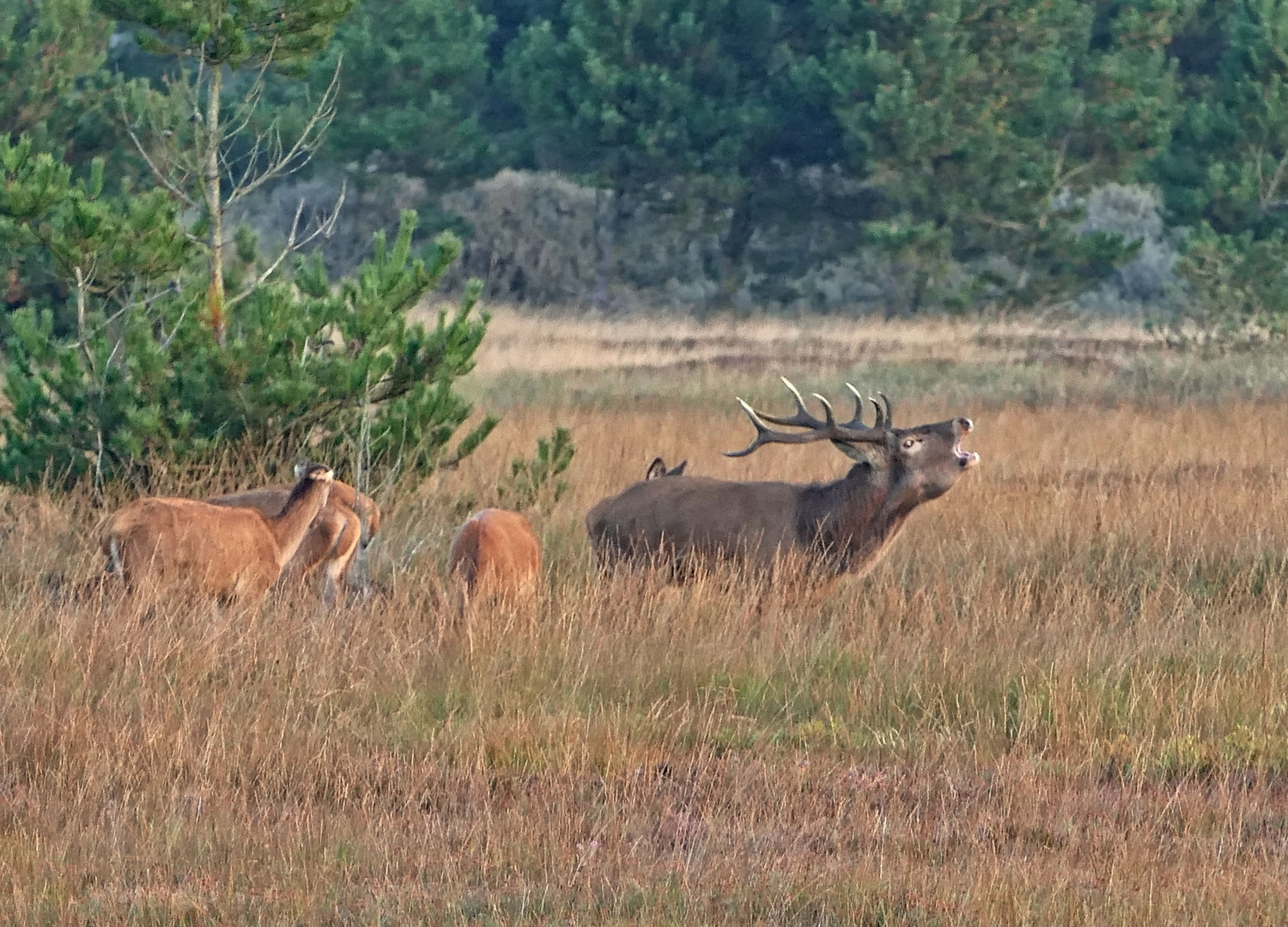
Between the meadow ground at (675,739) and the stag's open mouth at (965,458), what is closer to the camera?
the meadow ground at (675,739)

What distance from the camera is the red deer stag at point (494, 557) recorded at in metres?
8.45

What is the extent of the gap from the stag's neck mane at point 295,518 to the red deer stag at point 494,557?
26.9 inches

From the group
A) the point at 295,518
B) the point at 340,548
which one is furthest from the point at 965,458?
the point at 295,518

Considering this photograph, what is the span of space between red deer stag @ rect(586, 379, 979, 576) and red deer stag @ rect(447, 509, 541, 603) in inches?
27.9

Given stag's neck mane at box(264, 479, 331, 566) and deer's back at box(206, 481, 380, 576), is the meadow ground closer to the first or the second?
stag's neck mane at box(264, 479, 331, 566)

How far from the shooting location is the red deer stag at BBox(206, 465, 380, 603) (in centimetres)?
916

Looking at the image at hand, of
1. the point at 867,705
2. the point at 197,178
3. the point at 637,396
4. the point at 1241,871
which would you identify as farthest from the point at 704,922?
the point at 637,396

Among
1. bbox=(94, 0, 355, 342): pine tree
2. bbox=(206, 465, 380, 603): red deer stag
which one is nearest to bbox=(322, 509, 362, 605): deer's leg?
bbox=(206, 465, 380, 603): red deer stag

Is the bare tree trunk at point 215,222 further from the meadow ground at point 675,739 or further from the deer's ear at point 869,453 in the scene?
the deer's ear at point 869,453

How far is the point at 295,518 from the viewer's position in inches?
343

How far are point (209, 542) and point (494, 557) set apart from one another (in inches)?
50.6

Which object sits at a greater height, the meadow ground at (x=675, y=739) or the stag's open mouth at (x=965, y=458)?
the stag's open mouth at (x=965, y=458)

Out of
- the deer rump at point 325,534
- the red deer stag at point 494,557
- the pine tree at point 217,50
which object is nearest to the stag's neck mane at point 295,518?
the deer rump at point 325,534

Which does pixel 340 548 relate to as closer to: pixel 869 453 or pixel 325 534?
pixel 325 534
